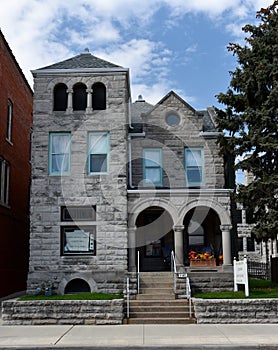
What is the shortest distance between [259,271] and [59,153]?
18696 millimetres

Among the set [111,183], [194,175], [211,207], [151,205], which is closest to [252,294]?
[211,207]

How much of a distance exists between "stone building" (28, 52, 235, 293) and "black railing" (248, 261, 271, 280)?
8.27 metres

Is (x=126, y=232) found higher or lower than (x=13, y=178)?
lower

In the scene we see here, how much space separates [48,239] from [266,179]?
8.54m

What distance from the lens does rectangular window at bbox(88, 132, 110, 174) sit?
60.7 ft

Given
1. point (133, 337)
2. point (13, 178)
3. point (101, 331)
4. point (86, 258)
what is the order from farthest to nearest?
1. point (13, 178)
2. point (86, 258)
3. point (101, 331)
4. point (133, 337)

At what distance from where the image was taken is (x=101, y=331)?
12.6 metres

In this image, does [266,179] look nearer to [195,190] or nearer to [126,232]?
[195,190]

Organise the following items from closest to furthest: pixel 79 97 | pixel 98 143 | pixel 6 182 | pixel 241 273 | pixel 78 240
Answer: pixel 241 273 < pixel 78 240 < pixel 98 143 < pixel 79 97 < pixel 6 182

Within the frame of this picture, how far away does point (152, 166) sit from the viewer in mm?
19562

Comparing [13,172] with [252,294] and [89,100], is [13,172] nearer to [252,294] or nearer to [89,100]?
[89,100]

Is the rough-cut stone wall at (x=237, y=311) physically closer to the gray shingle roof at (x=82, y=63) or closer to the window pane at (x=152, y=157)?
the window pane at (x=152, y=157)

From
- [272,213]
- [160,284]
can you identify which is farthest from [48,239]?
[272,213]

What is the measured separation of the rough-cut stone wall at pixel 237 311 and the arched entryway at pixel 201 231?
6125mm
